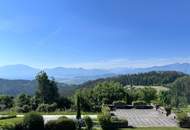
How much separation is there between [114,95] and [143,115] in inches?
802

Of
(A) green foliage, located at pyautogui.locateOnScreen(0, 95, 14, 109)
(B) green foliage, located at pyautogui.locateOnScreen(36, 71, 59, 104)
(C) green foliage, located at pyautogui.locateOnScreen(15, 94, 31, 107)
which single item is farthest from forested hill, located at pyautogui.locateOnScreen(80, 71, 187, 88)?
(C) green foliage, located at pyautogui.locateOnScreen(15, 94, 31, 107)

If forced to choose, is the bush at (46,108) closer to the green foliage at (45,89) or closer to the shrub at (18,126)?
the green foliage at (45,89)

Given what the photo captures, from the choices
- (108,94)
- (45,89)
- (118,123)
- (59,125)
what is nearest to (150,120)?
(118,123)

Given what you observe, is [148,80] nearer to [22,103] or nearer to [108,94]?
[108,94]

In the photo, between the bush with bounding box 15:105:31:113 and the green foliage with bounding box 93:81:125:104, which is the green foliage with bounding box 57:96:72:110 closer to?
the green foliage with bounding box 93:81:125:104

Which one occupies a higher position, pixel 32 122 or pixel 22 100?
pixel 22 100

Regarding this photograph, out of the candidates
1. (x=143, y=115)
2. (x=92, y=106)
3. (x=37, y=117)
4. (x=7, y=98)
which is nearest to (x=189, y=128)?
(x=143, y=115)

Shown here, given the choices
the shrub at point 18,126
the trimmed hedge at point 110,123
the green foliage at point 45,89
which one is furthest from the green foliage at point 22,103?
the trimmed hedge at point 110,123

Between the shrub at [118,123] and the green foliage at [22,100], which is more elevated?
the green foliage at [22,100]

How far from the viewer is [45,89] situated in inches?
2589

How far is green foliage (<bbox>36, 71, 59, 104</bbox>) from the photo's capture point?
65.4m

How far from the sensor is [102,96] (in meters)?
61.4

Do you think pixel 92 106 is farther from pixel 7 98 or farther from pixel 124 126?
pixel 124 126

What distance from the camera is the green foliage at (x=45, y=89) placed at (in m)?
65.4
